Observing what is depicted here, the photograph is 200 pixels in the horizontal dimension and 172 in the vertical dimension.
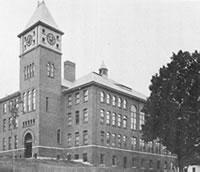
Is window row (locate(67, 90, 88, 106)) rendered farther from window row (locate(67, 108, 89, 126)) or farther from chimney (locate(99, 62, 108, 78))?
chimney (locate(99, 62, 108, 78))

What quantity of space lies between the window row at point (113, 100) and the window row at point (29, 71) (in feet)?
35.5

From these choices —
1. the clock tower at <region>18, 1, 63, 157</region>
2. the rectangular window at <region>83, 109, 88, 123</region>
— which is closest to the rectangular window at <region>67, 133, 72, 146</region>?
the clock tower at <region>18, 1, 63, 157</region>

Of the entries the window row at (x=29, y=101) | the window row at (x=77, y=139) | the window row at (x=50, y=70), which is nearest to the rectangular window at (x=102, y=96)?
the window row at (x=77, y=139)

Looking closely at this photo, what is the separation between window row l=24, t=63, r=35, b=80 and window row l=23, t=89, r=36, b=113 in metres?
2.41

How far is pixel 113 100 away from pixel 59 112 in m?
8.39

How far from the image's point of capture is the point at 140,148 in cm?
5866

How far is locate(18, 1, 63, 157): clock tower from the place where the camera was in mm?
50531

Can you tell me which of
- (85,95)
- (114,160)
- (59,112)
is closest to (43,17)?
(85,95)

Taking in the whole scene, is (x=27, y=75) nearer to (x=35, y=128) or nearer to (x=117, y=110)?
(x=35, y=128)

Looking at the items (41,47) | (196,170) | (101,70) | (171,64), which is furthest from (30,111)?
(196,170)

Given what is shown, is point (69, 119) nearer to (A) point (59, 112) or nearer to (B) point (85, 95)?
(A) point (59, 112)

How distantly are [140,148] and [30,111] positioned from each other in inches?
761

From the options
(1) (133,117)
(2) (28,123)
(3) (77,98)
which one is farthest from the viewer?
(1) (133,117)

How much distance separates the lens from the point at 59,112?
176ft
